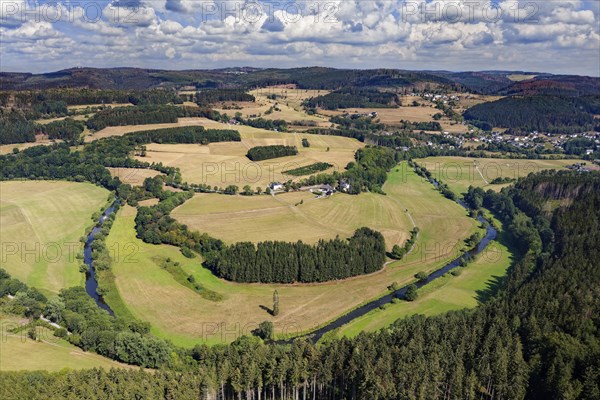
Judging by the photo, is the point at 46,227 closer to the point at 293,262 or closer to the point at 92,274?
the point at 92,274

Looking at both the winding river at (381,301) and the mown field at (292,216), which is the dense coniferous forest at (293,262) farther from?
the mown field at (292,216)

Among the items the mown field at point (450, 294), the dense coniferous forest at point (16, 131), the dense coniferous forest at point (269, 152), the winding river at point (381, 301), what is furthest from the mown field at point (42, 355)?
the dense coniferous forest at point (16, 131)

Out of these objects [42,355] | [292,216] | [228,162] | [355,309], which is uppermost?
[228,162]

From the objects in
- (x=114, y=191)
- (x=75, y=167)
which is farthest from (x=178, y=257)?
(x=75, y=167)

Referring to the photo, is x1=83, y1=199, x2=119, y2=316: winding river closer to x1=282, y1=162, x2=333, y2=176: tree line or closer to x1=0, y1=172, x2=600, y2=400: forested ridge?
x1=0, y1=172, x2=600, y2=400: forested ridge

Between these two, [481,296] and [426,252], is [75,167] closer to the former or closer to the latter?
[426,252]

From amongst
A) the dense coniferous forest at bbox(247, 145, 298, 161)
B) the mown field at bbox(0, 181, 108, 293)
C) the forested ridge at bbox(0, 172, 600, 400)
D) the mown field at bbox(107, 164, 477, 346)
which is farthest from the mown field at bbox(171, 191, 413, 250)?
the forested ridge at bbox(0, 172, 600, 400)

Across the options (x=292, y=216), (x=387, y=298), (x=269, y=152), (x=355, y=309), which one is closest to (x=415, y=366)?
(x=355, y=309)
